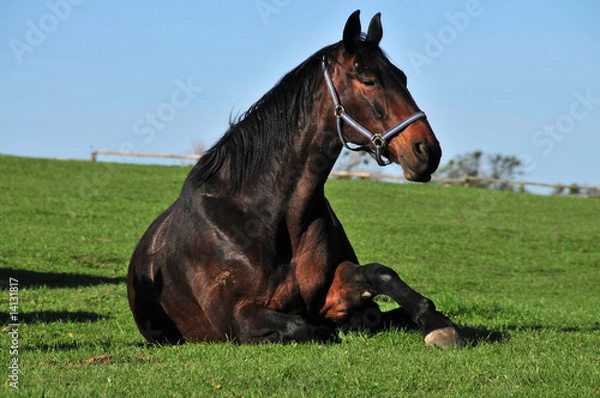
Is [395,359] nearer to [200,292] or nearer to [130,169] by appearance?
[200,292]

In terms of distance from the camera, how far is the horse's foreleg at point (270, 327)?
5.96 meters

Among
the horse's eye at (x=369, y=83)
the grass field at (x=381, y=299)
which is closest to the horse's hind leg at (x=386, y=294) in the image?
the grass field at (x=381, y=299)

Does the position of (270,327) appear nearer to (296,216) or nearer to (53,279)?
(296,216)

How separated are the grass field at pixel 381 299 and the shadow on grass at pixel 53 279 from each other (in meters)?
0.04

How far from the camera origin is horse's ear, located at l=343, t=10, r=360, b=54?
593cm

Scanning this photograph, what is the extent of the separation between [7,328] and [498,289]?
1190 cm

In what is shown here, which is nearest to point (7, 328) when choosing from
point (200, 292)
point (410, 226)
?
point (200, 292)

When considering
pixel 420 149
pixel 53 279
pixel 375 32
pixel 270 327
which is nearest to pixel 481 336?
pixel 270 327

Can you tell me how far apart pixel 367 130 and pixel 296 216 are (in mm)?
931

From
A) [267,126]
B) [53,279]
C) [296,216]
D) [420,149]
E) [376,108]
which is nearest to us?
[420,149]

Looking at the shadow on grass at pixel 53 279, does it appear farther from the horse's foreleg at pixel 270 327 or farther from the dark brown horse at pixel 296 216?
the horse's foreleg at pixel 270 327

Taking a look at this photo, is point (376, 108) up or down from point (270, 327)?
up

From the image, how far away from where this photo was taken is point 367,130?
5.86 m

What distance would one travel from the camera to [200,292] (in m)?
6.45
